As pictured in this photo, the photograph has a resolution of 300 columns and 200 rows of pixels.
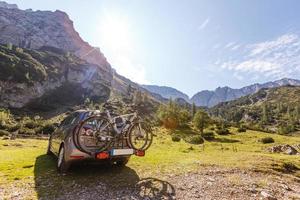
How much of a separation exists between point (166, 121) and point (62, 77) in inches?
4059

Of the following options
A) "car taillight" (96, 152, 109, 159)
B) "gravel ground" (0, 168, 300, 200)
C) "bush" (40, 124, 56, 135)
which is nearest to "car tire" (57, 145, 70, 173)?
"gravel ground" (0, 168, 300, 200)

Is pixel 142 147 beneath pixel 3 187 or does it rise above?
above

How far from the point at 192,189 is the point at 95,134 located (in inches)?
154

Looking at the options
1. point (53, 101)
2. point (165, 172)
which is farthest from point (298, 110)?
point (165, 172)

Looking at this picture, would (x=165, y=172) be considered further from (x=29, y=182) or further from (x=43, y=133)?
(x=43, y=133)

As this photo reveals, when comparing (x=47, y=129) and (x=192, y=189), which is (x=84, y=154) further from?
(x=47, y=129)

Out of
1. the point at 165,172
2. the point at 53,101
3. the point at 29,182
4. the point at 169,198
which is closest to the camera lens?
the point at 169,198

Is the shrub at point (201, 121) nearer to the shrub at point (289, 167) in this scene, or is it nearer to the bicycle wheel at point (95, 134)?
the shrub at point (289, 167)

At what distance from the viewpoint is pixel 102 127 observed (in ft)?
31.8

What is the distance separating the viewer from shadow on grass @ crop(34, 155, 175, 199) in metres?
8.17

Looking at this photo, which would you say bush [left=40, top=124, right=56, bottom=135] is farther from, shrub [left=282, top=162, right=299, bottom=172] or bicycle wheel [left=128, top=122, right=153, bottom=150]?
shrub [left=282, top=162, right=299, bottom=172]

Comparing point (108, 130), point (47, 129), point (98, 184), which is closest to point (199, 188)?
point (98, 184)

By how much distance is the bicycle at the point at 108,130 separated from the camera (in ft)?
31.1

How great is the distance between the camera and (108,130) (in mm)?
9742
